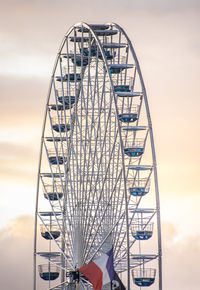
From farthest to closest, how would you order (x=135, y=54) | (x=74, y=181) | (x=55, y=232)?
(x=55, y=232), (x=74, y=181), (x=135, y=54)

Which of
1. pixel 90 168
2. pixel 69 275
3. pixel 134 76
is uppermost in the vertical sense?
pixel 134 76

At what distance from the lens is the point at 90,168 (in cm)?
9219

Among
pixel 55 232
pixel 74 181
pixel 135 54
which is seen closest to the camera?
pixel 135 54

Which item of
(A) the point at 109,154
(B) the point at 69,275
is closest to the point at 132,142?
(A) the point at 109,154

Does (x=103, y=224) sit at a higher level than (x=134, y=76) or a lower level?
lower

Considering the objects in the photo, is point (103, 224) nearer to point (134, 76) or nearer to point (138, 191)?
point (138, 191)

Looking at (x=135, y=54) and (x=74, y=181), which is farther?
(x=74, y=181)

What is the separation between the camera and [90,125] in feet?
301

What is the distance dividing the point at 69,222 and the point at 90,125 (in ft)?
21.8

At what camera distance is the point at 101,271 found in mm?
87562

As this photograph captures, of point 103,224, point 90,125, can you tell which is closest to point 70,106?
point 90,125

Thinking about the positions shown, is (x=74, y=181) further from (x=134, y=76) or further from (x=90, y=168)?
(x=134, y=76)

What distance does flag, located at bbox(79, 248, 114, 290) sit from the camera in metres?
87.7

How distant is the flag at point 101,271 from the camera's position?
87.7 m
